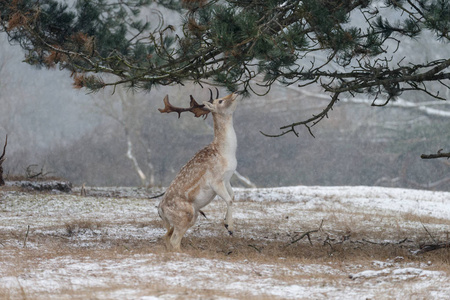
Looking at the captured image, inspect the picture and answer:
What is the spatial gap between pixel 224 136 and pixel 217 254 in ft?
4.85

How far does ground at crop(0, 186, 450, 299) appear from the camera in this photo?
5223 mm

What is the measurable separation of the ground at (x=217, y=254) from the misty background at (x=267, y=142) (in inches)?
879

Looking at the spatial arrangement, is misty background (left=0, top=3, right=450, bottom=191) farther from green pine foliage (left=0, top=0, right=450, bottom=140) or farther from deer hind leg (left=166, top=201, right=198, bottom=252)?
deer hind leg (left=166, top=201, right=198, bottom=252)

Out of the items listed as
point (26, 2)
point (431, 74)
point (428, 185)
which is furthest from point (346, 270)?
point (428, 185)

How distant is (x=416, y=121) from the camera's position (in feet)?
123

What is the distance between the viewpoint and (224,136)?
24.9 feet

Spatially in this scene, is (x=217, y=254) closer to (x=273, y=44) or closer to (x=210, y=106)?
(x=210, y=106)

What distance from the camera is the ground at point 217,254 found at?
5.22 m

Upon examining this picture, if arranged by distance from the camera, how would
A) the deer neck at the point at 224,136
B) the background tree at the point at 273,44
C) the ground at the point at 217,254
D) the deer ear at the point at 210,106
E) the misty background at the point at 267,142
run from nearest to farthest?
1. the ground at the point at 217,254
2. the background tree at the point at 273,44
3. the deer neck at the point at 224,136
4. the deer ear at the point at 210,106
5. the misty background at the point at 267,142

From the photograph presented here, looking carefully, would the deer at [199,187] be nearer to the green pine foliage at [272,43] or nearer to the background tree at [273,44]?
the background tree at [273,44]

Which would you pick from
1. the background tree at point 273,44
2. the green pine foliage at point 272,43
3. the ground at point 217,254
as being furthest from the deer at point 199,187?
the green pine foliage at point 272,43

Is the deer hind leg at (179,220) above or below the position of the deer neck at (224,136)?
below

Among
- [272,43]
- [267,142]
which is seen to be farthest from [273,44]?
[267,142]

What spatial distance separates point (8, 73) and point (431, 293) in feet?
130
